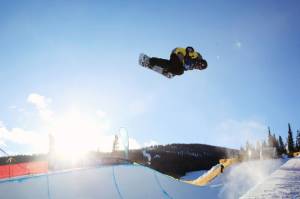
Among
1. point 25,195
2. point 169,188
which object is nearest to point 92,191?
point 25,195

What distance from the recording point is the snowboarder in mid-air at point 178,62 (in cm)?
1199

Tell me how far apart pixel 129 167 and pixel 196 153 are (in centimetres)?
6735

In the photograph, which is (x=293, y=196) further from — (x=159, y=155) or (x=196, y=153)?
(x=196, y=153)

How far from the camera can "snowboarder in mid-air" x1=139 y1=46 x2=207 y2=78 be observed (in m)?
12.0

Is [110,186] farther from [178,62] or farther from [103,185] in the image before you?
[178,62]

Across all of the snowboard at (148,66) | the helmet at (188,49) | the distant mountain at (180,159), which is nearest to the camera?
the helmet at (188,49)

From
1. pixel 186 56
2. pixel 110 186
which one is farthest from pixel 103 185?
pixel 186 56

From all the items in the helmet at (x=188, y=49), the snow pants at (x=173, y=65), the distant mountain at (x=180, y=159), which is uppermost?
the helmet at (x=188, y=49)

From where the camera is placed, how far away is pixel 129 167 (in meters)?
11.5

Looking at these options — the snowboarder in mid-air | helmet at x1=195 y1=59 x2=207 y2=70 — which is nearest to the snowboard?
the snowboarder in mid-air

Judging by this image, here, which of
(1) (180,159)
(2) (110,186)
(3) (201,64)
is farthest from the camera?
(1) (180,159)

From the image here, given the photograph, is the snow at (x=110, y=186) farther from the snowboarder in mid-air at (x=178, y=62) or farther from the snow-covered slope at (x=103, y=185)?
the snowboarder in mid-air at (x=178, y=62)

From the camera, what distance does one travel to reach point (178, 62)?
39.4 ft

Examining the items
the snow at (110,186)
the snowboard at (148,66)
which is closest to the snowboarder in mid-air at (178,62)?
the snowboard at (148,66)
